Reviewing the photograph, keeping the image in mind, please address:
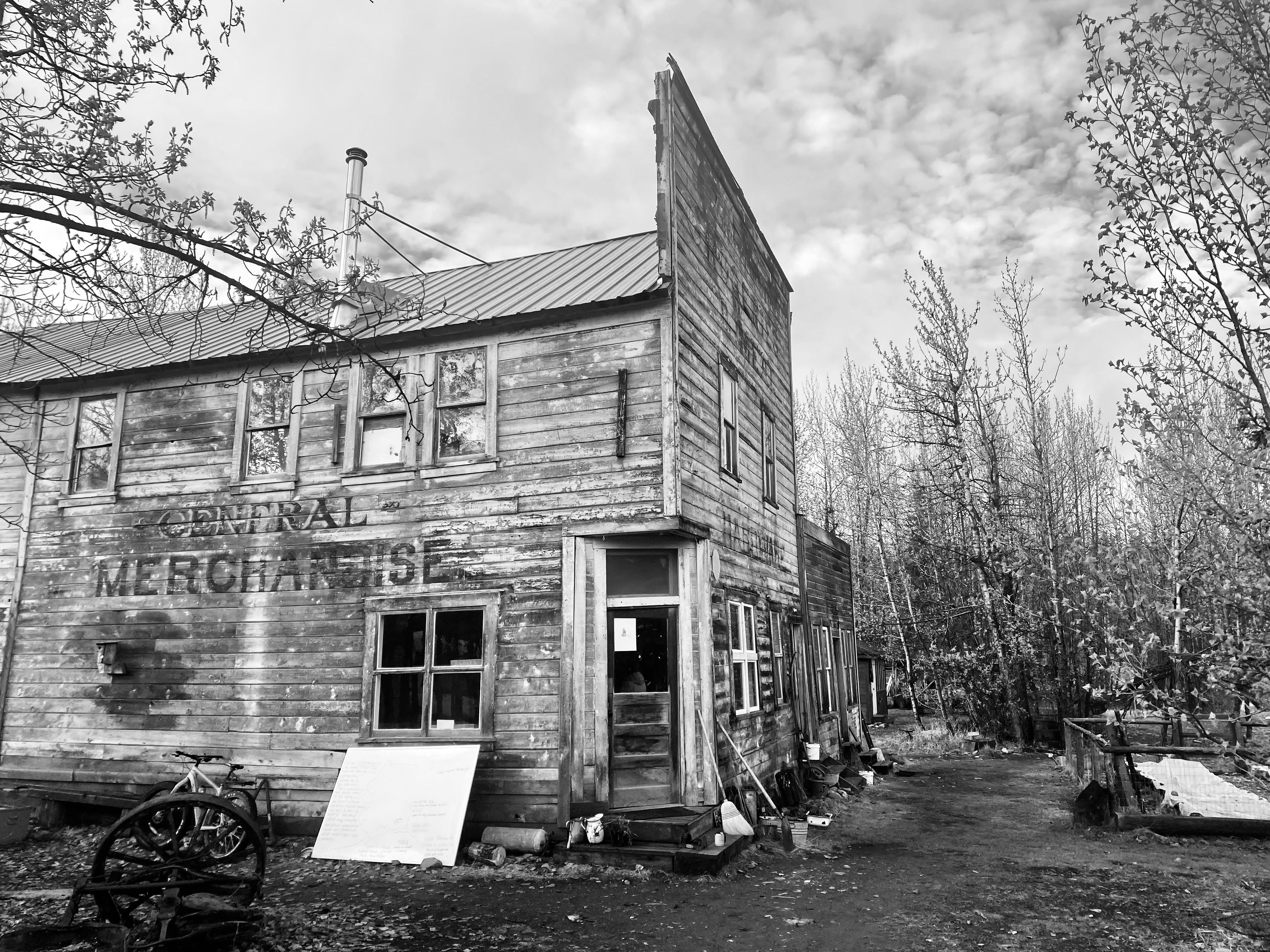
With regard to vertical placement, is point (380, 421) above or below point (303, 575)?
above

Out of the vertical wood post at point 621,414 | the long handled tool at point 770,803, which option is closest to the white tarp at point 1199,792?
the long handled tool at point 770,803

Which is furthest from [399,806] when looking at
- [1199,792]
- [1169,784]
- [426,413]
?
[1199,792]

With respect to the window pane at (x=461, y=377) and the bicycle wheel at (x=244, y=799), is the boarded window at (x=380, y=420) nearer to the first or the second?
the window pane at (x=461, y=377)

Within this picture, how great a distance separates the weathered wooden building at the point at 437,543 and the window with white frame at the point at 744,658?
3.0 inches

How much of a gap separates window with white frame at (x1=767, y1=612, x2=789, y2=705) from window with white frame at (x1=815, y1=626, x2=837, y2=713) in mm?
2483

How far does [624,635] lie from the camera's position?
995 cm

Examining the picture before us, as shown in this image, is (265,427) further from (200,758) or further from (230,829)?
(230,829)

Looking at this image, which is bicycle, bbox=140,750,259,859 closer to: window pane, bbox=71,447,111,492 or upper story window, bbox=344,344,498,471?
upper story window, bbox=344,344,498,471

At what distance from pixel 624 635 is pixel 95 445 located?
8287 mm

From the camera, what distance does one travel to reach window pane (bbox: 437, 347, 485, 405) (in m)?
11.0

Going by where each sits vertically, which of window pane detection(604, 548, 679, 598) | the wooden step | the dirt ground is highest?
window pane detection(604, 548, 679, 598)

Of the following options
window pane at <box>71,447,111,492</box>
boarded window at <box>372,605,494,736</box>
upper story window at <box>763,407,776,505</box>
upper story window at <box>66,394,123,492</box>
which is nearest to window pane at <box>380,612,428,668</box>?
boarded window at <box>372,605,494,736</box>

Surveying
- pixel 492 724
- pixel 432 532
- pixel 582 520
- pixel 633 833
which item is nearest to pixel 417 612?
pixel 432 532

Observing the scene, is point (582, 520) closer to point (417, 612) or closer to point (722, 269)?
point (417, 612)
